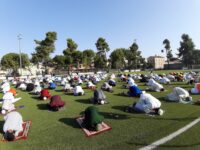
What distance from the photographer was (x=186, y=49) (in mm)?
105688

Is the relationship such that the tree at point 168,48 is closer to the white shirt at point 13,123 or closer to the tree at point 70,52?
the tree at point 70,52

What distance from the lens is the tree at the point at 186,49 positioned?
10462cm

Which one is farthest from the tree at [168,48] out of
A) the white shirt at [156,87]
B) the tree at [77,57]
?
the white shirt at [156,87]

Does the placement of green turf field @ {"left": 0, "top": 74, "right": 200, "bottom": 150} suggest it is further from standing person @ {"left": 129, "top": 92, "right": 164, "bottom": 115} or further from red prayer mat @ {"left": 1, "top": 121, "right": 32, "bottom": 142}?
standing person @ {"left": 129, "top": 92, "right": 164, "bottom": 115}

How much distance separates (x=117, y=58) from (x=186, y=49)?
1545 inches

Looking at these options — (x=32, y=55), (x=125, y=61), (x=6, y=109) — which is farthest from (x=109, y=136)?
(x=125, y=61)

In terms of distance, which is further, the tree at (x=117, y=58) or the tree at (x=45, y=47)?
the tree at (x=117, y=58)

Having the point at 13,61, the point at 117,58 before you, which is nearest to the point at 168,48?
the point at 117,58

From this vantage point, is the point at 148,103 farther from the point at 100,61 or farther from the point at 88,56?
the point at 88,56

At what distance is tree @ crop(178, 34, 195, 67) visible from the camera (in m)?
105

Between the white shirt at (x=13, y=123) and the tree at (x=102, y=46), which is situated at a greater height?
the tree at (x=102, y=46)

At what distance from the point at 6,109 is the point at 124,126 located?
838cm

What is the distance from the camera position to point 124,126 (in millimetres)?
11039

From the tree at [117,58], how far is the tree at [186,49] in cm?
3423
